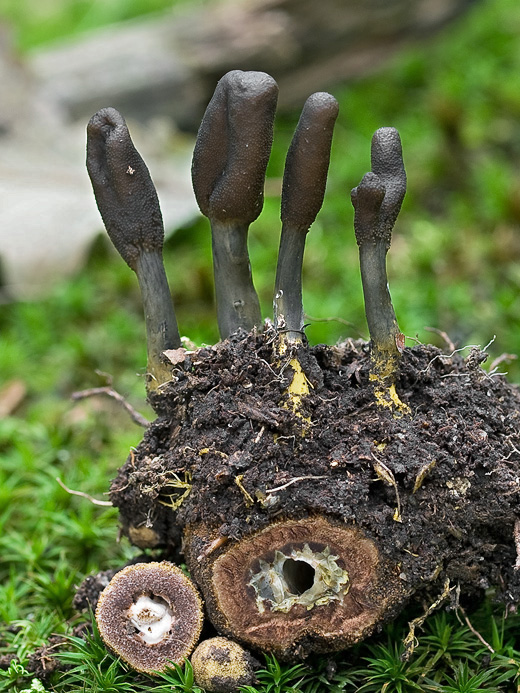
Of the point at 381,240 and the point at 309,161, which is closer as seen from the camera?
the point at 309,161

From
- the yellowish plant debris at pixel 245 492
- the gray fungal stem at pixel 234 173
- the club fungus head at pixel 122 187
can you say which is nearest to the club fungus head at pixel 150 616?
the yellowish plant debris at pixel 245 492

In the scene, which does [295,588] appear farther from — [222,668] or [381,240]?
[381,240]

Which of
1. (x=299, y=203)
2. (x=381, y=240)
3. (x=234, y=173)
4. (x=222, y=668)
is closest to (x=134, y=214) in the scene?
(x=234, y=173)

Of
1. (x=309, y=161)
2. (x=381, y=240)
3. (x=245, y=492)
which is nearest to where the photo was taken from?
(x=245, y=492)

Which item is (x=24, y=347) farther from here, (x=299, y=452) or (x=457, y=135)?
(x=457, y=135)

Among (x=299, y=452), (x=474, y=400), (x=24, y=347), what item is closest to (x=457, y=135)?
(x=24, y=347)

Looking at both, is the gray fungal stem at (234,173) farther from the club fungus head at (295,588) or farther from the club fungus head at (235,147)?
the club fungus head at (295,588)
